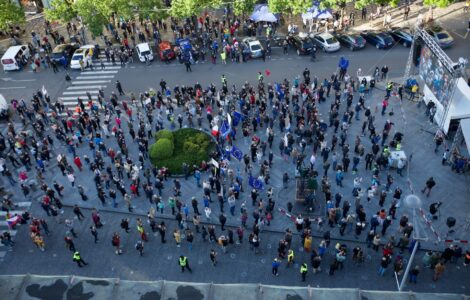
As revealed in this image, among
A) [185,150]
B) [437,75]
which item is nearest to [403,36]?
[437,75]

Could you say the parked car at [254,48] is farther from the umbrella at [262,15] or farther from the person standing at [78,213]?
the person standing at [78,213]

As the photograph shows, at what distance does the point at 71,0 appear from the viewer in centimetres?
4269

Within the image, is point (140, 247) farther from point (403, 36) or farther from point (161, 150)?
point (403, 36)

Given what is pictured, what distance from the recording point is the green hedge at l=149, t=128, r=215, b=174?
29062 millimetres

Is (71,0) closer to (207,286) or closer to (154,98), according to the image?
(154,98)

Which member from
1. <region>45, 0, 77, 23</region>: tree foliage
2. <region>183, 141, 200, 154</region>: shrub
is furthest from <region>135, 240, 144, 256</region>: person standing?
<region>45, 0, 77, 23</region>: tree foliage

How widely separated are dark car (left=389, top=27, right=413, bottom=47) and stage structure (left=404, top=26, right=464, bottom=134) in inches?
216

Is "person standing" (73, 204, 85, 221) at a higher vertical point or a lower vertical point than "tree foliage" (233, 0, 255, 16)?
lower

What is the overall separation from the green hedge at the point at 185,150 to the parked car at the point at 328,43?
14426mm

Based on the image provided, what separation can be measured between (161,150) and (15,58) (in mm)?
19668

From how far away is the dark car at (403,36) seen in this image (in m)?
38.7

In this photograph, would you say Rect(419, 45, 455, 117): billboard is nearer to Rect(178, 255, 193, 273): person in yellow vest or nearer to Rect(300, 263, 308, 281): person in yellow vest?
Rect(300, 263, 308, 281): person in yellow vest

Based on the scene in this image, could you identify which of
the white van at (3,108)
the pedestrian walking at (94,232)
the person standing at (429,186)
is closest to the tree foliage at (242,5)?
the white van at (3,108)

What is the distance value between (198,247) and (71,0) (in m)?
28.2
